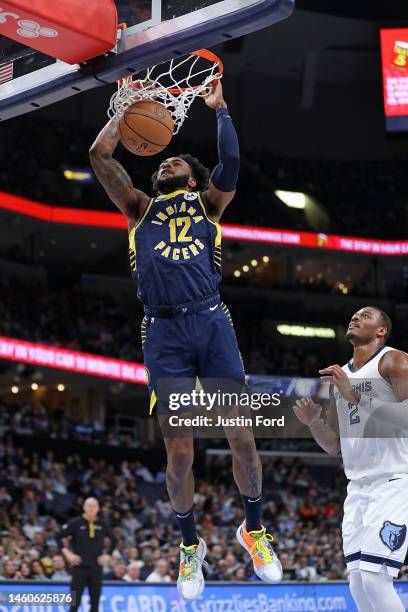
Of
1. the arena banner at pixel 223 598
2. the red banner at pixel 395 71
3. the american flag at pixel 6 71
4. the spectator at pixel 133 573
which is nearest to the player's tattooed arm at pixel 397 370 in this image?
the american flag at pixel 6 71

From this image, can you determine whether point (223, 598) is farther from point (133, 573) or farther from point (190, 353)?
point (190, 353)

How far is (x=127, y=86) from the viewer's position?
19.3ft

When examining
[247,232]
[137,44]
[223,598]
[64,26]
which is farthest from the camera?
[247,232]

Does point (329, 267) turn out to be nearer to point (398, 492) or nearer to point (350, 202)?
point (350, 202)

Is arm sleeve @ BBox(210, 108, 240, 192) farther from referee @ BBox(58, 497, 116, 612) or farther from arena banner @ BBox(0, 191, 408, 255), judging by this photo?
arena banner @ BBox(0, 191, 408, 255)

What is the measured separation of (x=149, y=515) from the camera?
57.5 feet

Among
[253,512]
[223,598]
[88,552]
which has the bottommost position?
[223,598]

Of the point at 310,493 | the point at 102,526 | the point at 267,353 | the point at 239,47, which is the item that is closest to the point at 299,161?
the point at 239,47

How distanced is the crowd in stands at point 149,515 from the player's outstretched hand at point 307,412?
22.3 ft

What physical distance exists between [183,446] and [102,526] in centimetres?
510

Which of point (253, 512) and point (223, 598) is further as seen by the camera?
point (223, 598)

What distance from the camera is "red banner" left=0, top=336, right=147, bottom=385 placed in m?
20.0

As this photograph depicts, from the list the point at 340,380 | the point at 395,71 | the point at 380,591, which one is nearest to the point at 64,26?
the point at 340,380

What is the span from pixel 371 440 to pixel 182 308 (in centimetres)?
153
